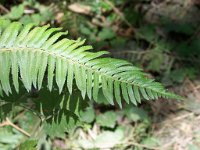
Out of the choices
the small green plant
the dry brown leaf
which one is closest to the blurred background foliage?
the dry brown leaf

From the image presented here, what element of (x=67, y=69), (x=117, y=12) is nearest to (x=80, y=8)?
(x=117, y=12)

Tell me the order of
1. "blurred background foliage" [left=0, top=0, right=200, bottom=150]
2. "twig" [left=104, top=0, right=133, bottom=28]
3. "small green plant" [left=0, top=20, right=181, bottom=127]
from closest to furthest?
"small green plant" [left=0, top=20, right=181, bottom=127]
"blurred background foliage" [left=0, top=0, right=200, bottom=150]
"twig" [left=104, top=0, right=133, bottom=28]

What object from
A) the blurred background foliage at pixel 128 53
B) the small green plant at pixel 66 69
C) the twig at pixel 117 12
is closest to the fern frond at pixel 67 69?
the small green plant at pixel 66 69

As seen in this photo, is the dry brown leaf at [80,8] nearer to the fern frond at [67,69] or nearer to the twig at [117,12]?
the twig at [117,12]

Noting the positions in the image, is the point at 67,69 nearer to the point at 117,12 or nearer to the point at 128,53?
the point at 128,53

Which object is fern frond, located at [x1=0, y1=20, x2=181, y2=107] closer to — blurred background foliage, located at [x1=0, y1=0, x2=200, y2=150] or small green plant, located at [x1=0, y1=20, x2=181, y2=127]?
small green plant, located at [x1=0, y1=20, x2=181, y2=127]

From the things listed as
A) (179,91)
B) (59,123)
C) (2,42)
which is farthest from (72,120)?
(179,91)
